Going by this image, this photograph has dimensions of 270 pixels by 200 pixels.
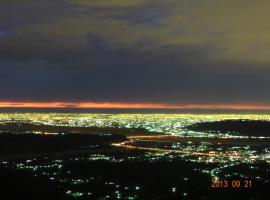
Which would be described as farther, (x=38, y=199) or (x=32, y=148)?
(x=32, y=148)

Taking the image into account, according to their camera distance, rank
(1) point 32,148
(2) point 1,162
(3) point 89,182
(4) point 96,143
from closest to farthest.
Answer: (3) point 89,182, (2) point 1,162, (1) point 32,148, (4) point 96,143

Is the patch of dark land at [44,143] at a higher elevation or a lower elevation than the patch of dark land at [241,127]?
lower

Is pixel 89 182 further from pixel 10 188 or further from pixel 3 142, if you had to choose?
pixel 3 142

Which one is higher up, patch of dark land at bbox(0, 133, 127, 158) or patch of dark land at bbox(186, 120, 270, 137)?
patch of dark land at bbox(186, 120, 270, 137)

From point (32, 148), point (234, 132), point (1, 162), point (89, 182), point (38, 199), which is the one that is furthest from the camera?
point (234, 132)

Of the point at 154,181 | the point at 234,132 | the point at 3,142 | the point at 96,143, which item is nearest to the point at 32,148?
the point at 3,142

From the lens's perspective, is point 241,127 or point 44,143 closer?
point 44,143

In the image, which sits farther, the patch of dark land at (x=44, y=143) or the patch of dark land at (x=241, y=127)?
the patch of dark land at (x=241, y=127)

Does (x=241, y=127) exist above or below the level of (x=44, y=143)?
above
